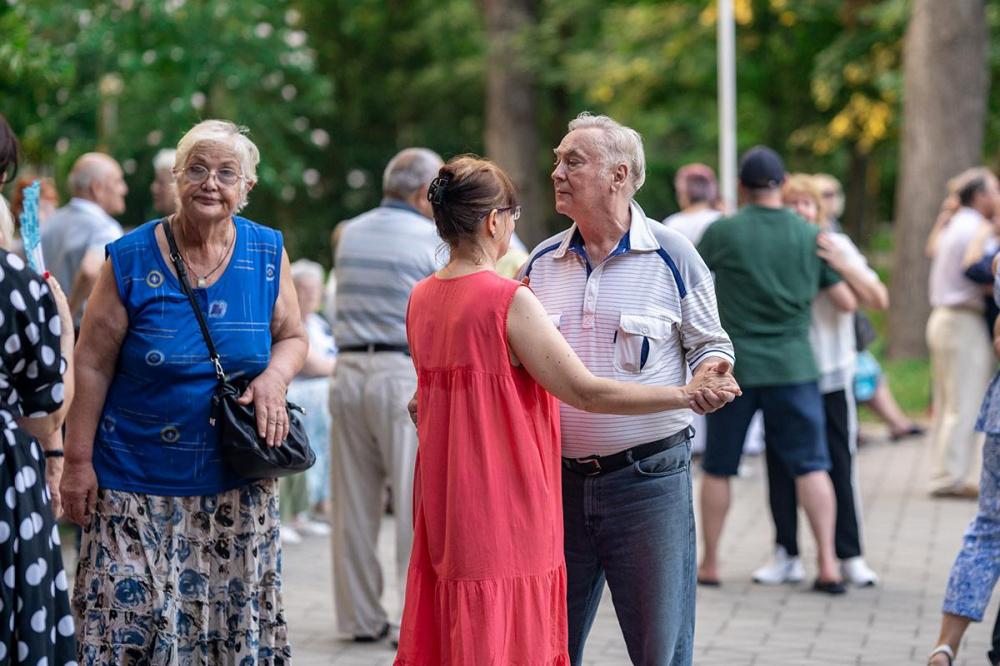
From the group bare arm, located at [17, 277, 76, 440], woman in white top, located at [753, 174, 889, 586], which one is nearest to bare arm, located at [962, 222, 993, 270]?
woman in white top, located at [753, 174, 889, 586]

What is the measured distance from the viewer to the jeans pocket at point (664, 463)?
4.61m

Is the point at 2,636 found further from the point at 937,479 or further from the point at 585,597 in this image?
the point at 937,479

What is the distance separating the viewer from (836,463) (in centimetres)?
842

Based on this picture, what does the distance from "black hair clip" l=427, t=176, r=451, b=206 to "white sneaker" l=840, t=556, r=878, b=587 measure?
4823 mm

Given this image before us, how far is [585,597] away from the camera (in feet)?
15.6

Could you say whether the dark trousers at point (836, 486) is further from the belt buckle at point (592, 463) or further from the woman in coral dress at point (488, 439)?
the woman in coral dress at point (488, 439)

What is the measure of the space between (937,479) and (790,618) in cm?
417

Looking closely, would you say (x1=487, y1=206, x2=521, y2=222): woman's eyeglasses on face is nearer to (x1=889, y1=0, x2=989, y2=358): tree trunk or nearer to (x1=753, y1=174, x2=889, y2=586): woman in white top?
(x1=753, y1=174, x2=889, y2=586): woman in white top

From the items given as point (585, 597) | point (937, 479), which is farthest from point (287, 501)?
point (585, 597)


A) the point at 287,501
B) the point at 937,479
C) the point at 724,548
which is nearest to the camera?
the point at 724,548

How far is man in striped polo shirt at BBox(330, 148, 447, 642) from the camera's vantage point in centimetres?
697

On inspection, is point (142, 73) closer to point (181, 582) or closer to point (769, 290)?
point (769, 290)

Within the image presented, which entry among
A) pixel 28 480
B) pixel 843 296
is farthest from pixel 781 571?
pixel 28 480

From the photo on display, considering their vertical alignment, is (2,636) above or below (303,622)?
above
